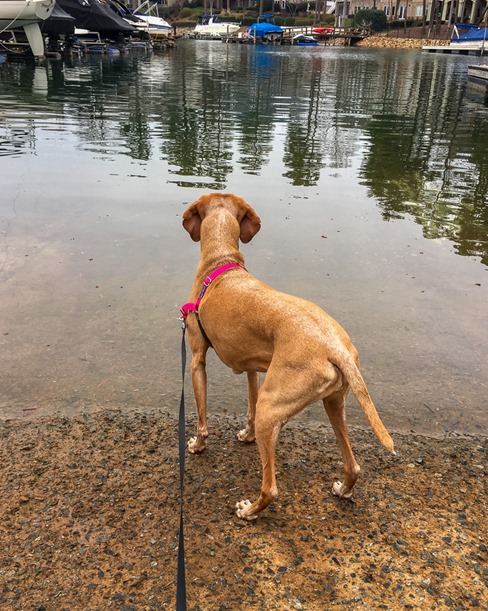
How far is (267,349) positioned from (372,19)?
12249cm

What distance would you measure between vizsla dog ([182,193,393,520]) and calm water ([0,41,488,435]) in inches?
36.8

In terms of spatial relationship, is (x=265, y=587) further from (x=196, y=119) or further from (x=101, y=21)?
(x=101, y=21)

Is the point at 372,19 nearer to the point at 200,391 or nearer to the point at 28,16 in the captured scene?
the point at 28,16

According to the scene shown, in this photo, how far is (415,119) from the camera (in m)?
17.9

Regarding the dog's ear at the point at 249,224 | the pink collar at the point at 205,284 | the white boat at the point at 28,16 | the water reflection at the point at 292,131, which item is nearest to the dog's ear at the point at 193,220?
the dog's ear at the point at 249,224

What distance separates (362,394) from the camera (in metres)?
Result: 2.59

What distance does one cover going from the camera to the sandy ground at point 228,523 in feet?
8.20

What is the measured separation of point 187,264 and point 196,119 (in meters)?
11.4

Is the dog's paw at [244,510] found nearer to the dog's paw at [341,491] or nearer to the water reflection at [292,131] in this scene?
the dog's paw at [341,491]

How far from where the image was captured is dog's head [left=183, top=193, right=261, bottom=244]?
3900 mm

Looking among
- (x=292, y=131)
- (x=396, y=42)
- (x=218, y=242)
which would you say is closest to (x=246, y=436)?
(x=218, y=242)

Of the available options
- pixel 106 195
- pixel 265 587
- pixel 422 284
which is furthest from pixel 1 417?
pixel 106 195

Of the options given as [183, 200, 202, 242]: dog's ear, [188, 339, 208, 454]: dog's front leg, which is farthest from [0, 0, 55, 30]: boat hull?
[188, 339, 208, 454]: dog's front leg

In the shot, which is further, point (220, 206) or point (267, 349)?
point (220, 206)
